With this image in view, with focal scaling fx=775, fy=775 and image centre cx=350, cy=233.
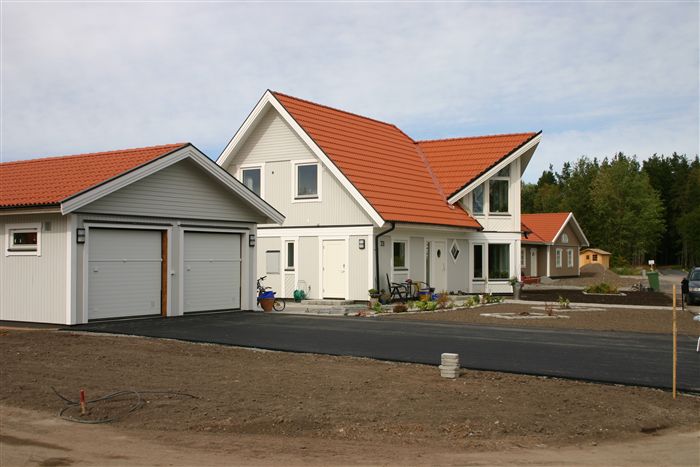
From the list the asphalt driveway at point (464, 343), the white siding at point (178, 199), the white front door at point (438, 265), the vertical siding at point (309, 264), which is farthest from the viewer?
the white front door at point (438, 265)

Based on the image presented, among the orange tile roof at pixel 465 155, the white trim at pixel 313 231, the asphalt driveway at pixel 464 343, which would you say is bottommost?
the asphalt driveway at pixel 464 343

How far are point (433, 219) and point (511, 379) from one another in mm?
17876

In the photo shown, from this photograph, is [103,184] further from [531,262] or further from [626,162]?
[626,162]

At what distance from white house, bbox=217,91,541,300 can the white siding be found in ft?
16.4

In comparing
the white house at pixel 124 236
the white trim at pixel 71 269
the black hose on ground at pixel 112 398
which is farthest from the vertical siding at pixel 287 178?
the black hose on ground at pixel 112 398

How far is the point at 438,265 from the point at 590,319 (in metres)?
9.61

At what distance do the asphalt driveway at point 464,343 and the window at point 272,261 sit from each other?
777 centimetres

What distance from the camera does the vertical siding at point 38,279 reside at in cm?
1852

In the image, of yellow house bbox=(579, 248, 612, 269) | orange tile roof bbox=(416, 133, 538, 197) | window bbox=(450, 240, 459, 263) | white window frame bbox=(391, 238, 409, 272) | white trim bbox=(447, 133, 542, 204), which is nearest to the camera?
white window frame bbox=(391, 238, 409, 272)

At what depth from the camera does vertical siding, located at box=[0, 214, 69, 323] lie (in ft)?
60.7

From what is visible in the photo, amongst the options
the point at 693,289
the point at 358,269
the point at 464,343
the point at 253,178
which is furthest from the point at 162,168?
the point at 693,289

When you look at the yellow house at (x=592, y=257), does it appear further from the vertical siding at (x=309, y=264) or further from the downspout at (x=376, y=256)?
the downspout at (x=376, y=256)

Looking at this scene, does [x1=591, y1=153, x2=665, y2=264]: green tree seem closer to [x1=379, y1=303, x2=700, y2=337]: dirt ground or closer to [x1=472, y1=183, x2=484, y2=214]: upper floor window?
[x1=472, y1=183, x2=484, y2=214]: upper floor window

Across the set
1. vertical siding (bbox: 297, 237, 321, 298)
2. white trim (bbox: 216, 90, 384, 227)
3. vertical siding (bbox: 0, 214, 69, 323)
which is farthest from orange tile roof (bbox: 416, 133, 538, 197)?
vertical siding (bbox: 0, 214, 69, 323)
